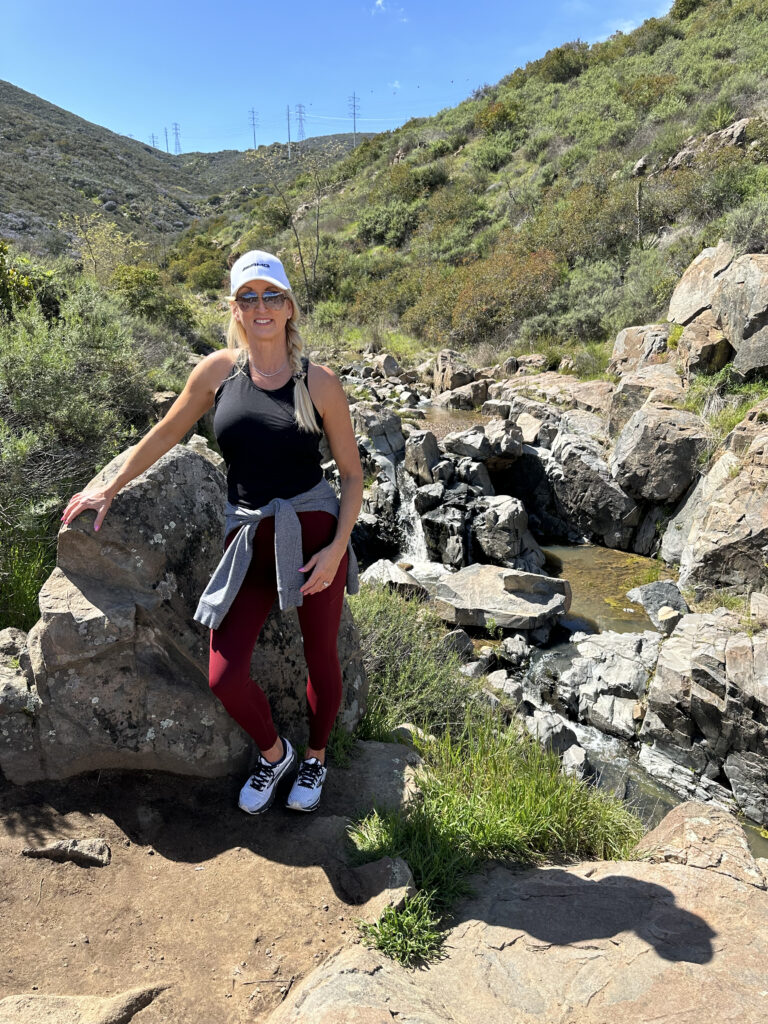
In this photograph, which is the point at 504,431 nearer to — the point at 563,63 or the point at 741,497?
the point at 741,497

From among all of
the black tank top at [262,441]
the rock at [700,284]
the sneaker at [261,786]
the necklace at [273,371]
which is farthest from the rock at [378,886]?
the rock at [700,284]

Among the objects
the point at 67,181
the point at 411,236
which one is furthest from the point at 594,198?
the point at 67,181

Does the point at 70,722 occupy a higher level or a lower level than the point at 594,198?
lower

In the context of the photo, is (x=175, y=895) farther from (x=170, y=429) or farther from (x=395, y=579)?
(x=395, y=579)

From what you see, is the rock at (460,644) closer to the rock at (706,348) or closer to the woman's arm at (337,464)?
the woman's arm at (337,464)

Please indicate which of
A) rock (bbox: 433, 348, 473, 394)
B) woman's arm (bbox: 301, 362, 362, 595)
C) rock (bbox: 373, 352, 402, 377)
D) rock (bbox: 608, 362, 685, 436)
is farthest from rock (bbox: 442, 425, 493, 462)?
woman's arm (bbox: 301, 362, 362, 595)

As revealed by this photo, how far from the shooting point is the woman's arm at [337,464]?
7.73ft

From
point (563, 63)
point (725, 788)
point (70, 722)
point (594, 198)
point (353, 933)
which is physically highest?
point (563, 63)

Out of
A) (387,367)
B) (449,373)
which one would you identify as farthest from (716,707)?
(387,367)

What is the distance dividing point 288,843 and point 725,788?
441 cm

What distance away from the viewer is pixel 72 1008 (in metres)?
1.83

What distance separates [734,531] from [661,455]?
2211 millimetres

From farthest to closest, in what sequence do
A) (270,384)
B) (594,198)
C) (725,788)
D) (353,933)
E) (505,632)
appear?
1. (594,198)
2. (505,632)
3. (725,788)
4. (270,384)
5. (353,933)

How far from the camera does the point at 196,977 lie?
1.98 metres
